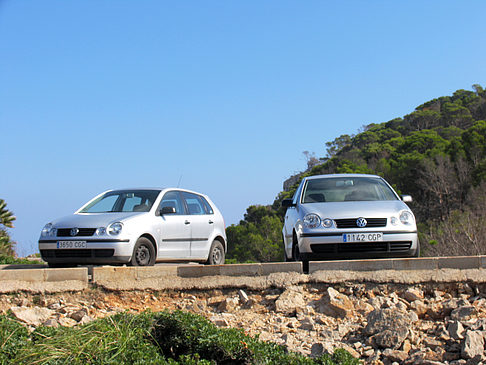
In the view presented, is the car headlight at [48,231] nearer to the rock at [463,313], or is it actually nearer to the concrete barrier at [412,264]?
the concrete barrier at [412,264]

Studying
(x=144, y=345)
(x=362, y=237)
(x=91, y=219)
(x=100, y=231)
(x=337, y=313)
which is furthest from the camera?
(x=91, y=219)

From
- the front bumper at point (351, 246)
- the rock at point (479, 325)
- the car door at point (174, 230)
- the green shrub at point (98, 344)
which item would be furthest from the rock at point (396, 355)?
the car door at point (174, 230)

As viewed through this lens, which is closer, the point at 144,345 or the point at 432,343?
the point at 144,345

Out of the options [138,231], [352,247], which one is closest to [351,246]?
[352,247]

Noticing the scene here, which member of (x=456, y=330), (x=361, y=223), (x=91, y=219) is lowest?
(x=456, y=330)

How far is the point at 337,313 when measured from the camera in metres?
6.89

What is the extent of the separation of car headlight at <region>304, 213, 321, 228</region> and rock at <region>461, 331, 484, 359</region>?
3081 millimetres

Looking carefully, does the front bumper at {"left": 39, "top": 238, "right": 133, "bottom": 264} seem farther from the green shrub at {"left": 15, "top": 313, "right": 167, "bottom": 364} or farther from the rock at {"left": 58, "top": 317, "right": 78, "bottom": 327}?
the green shrub at {"left": 15, "top": 313, "right": 167, "bottom": 364}

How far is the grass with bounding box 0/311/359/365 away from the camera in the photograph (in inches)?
215

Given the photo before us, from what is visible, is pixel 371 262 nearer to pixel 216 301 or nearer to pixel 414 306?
pixel 414 306

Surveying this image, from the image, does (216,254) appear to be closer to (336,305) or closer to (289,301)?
(289,301)

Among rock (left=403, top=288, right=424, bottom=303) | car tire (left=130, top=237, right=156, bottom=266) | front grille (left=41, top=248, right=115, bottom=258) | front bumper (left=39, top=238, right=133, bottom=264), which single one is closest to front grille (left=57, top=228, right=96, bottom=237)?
front bumper (left=39, top=238, right=133, bottom=264)

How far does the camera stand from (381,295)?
7.34 meters

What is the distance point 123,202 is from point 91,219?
112 cm
